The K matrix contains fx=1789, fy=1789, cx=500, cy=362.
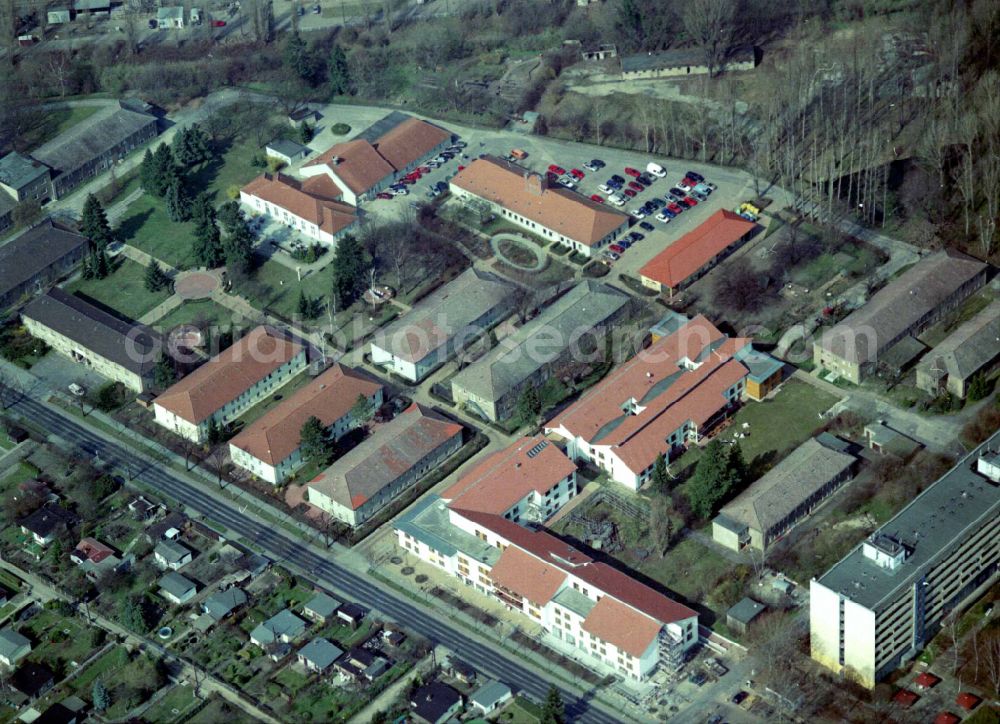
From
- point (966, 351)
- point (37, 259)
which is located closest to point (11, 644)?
point (37, 259)

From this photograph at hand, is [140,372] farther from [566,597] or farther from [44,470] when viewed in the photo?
[566,597]

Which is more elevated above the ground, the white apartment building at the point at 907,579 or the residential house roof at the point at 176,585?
the white apartment building at the point at 907,579

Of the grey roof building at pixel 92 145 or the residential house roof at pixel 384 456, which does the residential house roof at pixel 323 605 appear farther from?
the grey roof building at pixel 92 145

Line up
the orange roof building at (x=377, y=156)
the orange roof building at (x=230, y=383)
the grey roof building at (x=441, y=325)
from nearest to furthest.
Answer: the orange roof building at (x=230, y=383)
the grey roof building at (x=441, y=325)
the orange roof building at (x=377, y=156)

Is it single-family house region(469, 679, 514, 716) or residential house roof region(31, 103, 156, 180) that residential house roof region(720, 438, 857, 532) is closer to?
single-family house region(469, 679, 514, 716)

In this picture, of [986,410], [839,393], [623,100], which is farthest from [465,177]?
[986,410]

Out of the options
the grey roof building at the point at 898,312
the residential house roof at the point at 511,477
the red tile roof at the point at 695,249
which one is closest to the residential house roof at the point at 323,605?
the residential house roof at the point at 511,477
